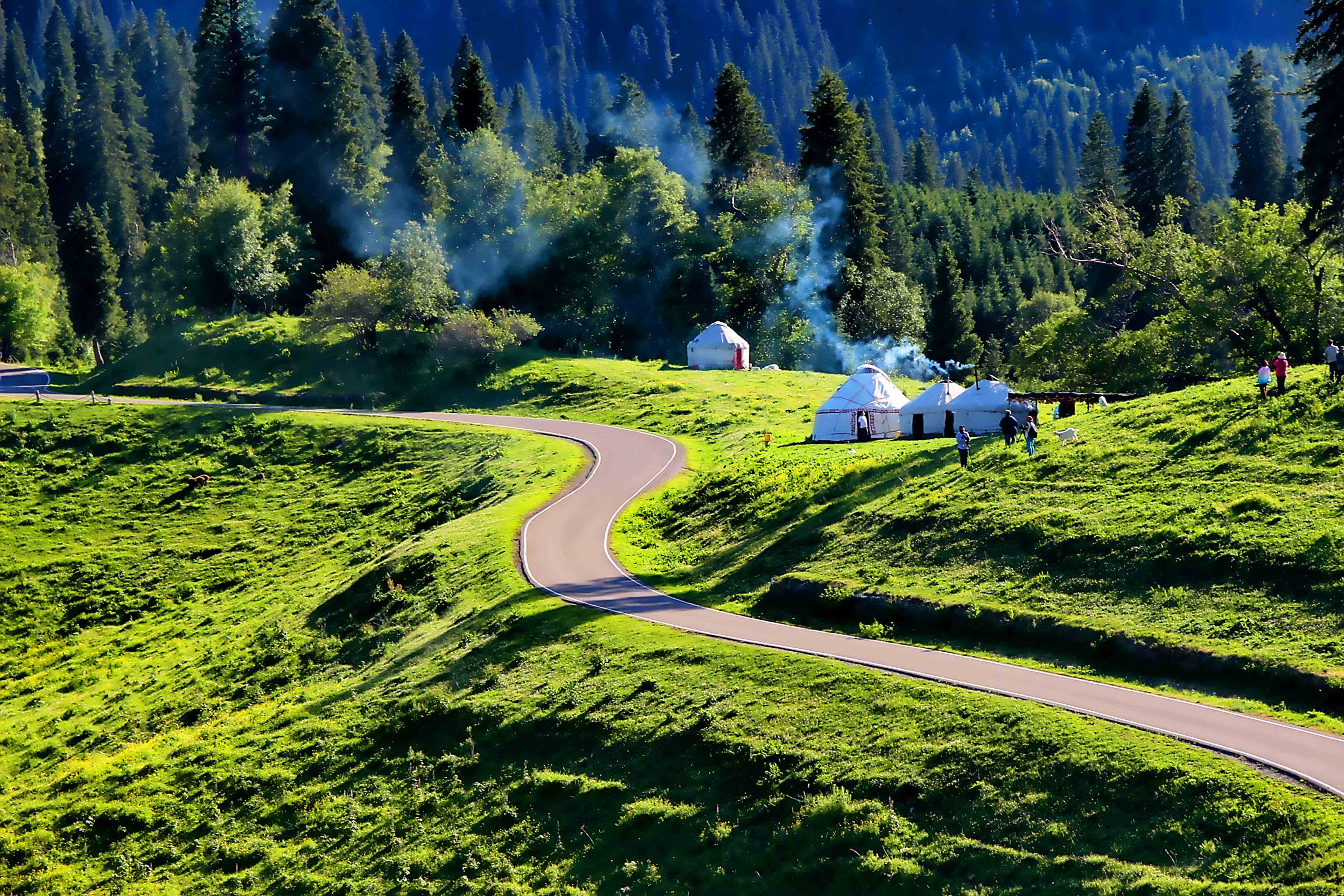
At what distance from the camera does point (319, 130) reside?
10238 cm

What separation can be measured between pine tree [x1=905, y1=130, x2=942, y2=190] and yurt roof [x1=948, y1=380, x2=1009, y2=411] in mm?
125775

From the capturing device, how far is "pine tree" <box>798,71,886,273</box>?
9800 cm

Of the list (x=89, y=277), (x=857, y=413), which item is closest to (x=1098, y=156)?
(x=857, y=413)

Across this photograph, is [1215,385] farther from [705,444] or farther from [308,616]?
[308,616]

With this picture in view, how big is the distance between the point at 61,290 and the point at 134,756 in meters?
111

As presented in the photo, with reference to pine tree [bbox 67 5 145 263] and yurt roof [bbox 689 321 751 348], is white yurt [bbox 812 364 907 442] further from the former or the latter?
pine tree [bbox 67 5 145 263]

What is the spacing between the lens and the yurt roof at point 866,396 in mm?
Answer: 57188

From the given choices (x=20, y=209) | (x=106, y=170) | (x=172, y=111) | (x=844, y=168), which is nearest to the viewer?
(x=844, y=168)

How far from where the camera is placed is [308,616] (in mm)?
43844

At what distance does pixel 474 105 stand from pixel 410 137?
10.6 metres

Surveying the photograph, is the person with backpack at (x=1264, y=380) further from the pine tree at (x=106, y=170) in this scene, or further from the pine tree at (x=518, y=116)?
the pine tree at (x=518, y=116)

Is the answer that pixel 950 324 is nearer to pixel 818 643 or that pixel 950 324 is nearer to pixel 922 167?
pixel 922 167

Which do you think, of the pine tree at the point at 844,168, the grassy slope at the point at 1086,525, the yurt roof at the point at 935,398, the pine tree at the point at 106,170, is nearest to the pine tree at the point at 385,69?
the pine tree at the point at 106,170

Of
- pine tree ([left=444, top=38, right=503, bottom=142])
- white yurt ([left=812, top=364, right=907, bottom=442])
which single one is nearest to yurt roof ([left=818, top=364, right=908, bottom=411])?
white yurt ([left=812, top=364, right=907, bottom=442])
